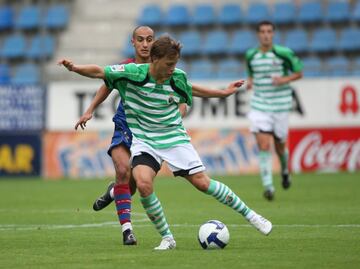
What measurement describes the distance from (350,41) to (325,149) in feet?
15.8

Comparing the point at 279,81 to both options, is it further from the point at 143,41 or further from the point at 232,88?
the point at 232,88

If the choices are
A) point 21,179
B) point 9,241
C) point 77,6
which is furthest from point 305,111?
point 9,241

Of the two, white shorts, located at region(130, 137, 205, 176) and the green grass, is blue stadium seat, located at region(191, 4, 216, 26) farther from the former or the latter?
white shorts, located at region(130, 137, 205, 176)

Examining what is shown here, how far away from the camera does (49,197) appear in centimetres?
1669

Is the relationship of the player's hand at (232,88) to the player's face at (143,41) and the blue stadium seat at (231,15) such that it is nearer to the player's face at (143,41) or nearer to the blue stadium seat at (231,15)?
the player's face at (143,41)

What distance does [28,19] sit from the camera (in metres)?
28.9

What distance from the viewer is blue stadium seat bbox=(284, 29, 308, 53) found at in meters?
26.1

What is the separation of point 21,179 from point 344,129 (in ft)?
24.3

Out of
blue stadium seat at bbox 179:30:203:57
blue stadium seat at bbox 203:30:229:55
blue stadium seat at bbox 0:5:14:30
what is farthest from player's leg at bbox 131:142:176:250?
blue stadium seat at bbox 0:5:14:30

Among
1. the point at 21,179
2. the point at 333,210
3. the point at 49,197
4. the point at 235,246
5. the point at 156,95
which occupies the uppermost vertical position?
the point at 156,95

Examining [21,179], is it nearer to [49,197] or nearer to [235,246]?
[49,197]

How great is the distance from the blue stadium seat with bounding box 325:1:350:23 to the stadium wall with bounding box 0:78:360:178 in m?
4.53

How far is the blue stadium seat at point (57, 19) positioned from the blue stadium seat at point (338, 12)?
25.0 feet

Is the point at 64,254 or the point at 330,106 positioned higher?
the point at 64,254
